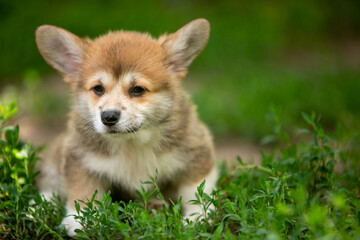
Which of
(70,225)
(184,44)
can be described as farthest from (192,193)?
(184,44)

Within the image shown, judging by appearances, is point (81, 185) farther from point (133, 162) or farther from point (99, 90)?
point (99, 90)

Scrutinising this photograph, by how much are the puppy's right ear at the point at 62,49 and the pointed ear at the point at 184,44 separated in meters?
0.66

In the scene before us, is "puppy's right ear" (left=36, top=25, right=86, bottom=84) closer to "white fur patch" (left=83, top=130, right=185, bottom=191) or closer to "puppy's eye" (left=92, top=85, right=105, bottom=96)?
"puppy's eye" (left=92, top=85, right=105, bottom=96)

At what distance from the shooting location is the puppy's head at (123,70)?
3.18 m

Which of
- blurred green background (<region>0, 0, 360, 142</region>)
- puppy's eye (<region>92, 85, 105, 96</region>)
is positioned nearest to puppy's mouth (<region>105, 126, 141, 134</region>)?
puppy's eye (<region>92, 85, 105, 96</region>)

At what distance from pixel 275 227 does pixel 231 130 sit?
11.4 ft

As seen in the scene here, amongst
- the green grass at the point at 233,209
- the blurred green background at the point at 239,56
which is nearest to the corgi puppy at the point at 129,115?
the green grass at the point at 233,209

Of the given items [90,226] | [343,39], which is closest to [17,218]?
[90,226]

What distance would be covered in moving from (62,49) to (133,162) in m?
1.06

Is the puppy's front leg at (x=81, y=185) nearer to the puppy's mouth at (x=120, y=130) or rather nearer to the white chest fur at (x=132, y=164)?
the white chest fur at (x=132, y=164)

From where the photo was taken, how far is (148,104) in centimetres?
327

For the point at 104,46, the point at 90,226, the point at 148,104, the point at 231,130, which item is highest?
the point at 104,46

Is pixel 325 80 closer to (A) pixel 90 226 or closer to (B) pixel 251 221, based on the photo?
(B) pixel 251 221

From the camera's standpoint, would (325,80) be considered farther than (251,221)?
Yes
